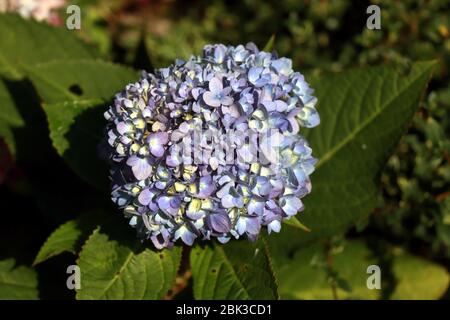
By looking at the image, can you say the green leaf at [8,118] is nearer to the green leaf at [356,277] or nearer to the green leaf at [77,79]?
the green leaf at [77,79]

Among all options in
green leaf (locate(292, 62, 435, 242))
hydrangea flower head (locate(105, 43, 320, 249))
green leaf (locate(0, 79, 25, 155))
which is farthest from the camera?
green leaf (locate(0, 79, 25, 155))

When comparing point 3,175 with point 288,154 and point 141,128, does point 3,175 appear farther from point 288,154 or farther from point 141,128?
point 288,154

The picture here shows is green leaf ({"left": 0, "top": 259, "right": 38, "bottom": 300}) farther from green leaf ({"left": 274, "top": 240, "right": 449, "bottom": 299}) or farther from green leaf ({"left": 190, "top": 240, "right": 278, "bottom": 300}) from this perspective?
green leaf ({"left": 274, "top": 240, "right": 449, "bottom": 299})

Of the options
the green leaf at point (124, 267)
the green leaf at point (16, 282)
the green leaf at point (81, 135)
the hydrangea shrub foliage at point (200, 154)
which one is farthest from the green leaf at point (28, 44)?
the green leaf at point (124, 267)

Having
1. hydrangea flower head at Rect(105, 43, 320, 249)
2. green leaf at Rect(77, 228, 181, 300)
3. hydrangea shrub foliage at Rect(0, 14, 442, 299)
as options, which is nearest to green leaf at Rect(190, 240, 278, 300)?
hydrangea shrub foliage at Rect(0, 14, 442, 299)

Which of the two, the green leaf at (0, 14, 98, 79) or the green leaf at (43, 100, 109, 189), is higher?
the green leaf at (0, 14, 98, 79)

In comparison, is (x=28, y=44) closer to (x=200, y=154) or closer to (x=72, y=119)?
(x=72, y=119)

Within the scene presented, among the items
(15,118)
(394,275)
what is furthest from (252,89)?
(394,275)
